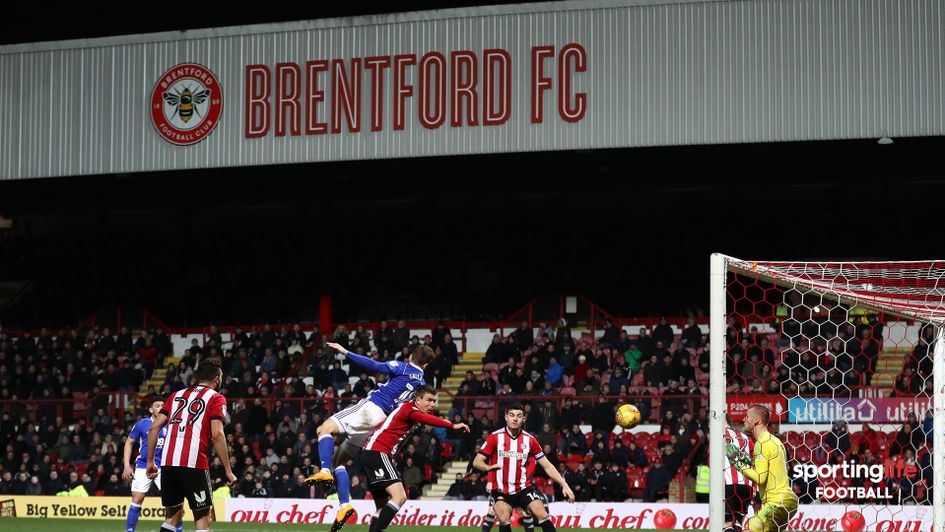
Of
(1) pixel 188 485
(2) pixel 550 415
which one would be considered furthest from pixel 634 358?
(1) pixel 188 485

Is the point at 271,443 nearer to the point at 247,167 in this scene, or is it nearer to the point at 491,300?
the point at 247,167

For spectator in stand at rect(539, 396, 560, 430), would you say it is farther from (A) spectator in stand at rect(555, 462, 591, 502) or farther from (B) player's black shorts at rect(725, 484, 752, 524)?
(B) player's black shorts at rect(725, 484, 752, 524)

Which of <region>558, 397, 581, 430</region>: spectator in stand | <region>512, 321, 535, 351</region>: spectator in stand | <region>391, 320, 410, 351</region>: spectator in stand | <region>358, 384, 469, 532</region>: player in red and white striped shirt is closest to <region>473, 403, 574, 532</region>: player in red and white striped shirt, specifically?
<region>358, 384, 469, 532</region>: player in red and white striped shirt

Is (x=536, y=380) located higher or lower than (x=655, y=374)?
lower

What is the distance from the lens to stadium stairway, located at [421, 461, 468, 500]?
84.7 feet

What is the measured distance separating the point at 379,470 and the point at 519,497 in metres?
2.08

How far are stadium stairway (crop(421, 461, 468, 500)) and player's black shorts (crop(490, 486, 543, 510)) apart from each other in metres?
10.5

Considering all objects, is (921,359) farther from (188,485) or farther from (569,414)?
(188,485)

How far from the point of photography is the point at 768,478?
11.9 m

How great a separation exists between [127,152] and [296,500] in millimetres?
9166

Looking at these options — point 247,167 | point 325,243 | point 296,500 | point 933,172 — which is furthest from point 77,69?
point 933,172

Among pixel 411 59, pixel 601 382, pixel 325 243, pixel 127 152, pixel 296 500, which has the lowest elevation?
pixel 296 500

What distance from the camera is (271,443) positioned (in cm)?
2698

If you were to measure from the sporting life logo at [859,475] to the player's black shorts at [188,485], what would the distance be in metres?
12.2
